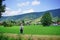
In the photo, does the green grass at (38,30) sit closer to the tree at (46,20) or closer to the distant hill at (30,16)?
the tree at (46,20)

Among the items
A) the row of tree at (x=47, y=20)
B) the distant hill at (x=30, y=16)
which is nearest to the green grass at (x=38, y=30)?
the row of tree at (x=47, y=20)

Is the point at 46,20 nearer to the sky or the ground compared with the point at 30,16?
nearer to the ground

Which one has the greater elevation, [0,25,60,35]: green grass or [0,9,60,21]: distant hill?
[0,9,60,21]: distant hill

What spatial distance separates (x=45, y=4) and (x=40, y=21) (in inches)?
17.9

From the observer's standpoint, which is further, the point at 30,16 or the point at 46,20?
the point at 30,16

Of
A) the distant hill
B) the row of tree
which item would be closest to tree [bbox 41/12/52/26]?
the row of tree

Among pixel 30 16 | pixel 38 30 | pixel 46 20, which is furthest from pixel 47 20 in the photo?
pixel 30 16

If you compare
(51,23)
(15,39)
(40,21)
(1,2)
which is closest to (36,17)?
(40,21)

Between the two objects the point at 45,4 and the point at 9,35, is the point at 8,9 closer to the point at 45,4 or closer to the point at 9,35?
the point at 9,35

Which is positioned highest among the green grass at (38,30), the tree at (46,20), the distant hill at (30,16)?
the distant hill at (30,16)

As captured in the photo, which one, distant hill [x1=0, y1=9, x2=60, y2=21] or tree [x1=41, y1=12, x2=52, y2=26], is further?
distant hill [x1=0, y1=9, x2=60, y2=21]

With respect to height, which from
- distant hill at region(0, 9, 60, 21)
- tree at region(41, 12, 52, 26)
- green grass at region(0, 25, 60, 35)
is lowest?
green grass at region(0, 25, 60, 35)

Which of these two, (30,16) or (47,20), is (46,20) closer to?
(47,20)

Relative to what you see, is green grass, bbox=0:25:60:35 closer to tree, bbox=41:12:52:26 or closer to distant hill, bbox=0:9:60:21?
tree, bbox=41:12:52:26
